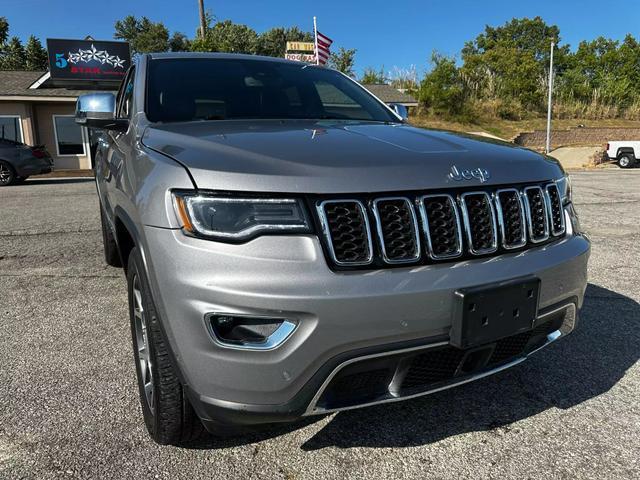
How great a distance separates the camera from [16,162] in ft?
44.8

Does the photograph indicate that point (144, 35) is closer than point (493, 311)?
No

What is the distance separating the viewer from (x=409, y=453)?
2016 mm

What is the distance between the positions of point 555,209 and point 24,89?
70.3 feet

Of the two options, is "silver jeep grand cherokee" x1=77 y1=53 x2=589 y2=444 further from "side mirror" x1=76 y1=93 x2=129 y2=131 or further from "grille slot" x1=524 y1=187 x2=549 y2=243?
"side mirror" x1=76 y1=93 x2=129 y2=131

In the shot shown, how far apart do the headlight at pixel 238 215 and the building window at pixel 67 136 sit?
68.3 ft

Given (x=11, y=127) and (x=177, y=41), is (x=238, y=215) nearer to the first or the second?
(x=11, y=127)

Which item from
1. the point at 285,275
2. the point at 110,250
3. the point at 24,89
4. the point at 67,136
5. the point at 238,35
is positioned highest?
the point at 238,35

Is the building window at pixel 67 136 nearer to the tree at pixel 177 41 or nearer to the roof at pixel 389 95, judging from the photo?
the roof at pixel 389 95

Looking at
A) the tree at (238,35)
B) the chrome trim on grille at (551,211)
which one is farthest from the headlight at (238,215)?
the tree at (238,35)

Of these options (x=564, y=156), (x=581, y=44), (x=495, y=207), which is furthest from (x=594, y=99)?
(x=495, y=207)

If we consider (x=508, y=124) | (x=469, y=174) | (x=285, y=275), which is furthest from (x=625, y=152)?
(x=285, y=275)

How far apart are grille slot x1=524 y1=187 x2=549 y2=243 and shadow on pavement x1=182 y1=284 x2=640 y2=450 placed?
81 centimetres

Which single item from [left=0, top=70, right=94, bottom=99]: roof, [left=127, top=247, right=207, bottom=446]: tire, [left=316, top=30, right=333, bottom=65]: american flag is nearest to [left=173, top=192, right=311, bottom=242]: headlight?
[left=127, top=247, right=207, bottom=446]: tire

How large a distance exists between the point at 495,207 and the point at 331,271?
71 cm
